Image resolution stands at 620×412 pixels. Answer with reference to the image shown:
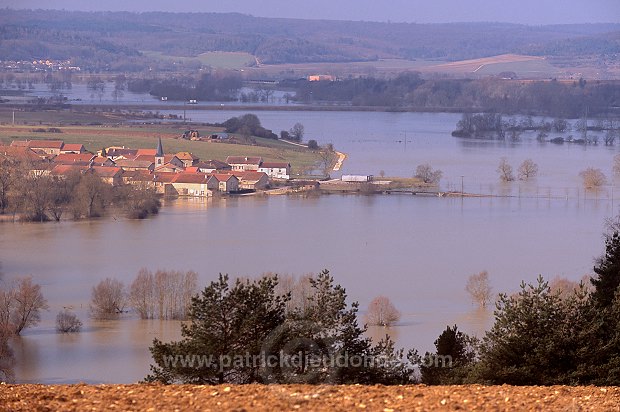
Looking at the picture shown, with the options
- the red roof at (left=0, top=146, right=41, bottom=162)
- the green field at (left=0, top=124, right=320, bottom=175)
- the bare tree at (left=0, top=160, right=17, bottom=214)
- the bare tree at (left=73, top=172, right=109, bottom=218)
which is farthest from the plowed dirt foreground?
the green field at (left=0, top=124, right=320, bottom=175)

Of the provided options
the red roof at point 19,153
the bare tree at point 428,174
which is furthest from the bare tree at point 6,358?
the bare tree at point 428,174

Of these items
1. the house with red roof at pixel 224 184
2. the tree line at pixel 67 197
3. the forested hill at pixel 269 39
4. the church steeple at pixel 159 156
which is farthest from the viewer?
the forested hill at pixel 269 39

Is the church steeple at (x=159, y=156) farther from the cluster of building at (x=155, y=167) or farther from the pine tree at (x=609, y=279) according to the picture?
the pine tree at (x=609, y=279)

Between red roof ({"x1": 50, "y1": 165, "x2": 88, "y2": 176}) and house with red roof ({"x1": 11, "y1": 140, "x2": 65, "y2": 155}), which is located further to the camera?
house with red roof ({"x1": 11, "y1": 140, "x2": 65, "y2": 155})

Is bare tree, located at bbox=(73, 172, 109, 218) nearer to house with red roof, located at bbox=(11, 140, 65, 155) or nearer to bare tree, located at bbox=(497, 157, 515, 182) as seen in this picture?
house with red roof, located at bbox=(11, 140, 65, 155)

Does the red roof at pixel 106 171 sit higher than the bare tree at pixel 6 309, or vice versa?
the red roof at pixel 106 171

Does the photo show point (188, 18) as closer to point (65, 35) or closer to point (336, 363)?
point (65, 35)
